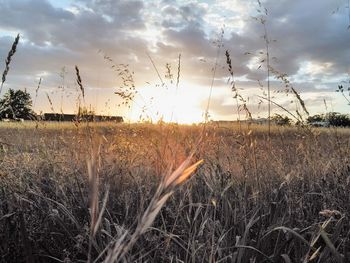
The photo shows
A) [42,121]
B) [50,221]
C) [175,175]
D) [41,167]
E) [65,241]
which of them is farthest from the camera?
[42,121]

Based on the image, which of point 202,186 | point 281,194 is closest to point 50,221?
point 202,186

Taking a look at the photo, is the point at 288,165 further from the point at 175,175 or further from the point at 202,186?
the point at 175,175

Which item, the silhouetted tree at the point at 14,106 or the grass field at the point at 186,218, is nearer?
the grass field at the point at 186,218

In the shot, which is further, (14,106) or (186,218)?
(14,106)

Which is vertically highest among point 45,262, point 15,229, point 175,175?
point 175,175

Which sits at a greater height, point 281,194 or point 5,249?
point 281,194

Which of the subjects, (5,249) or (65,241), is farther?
(65,241)

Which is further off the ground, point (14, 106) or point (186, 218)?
point (14, 106)

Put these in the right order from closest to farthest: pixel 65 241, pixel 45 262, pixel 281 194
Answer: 1. pixel 45 262
2. pixel 65 241
3. pixel 281 194

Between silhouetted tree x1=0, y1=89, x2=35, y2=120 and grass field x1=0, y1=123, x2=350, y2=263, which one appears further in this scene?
silhouetted tree x1=0, y1=89, x2=35, y2=120

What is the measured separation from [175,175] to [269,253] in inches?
→ 75.1

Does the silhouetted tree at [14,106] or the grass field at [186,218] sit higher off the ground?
the silhouetted tree at [14,106]

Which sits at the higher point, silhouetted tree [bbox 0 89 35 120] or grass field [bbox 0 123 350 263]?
silhouetted tree [bbox 0 89 35 120]

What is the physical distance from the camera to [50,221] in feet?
9.64
